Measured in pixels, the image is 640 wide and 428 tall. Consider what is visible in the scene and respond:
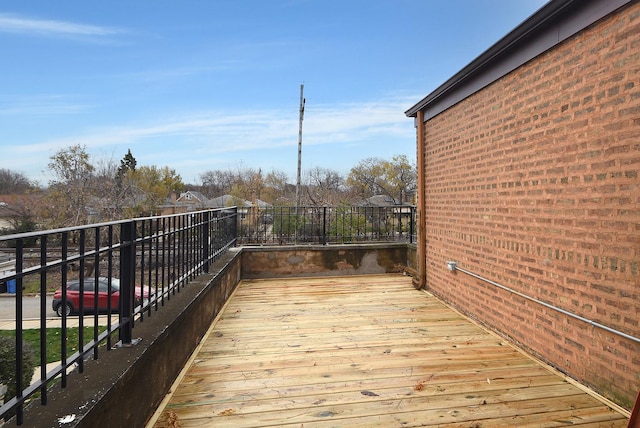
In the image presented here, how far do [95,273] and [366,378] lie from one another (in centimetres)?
205

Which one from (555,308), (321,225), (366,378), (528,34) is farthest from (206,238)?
(528,34)

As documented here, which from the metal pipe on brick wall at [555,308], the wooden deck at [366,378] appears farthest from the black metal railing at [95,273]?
the metal pipe on brick wall at [555,308]

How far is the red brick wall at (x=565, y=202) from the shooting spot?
241 centimetres

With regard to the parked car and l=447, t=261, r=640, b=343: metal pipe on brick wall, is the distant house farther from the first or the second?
l=447, t=261, r=640, b=343: metal pipe on brick wall

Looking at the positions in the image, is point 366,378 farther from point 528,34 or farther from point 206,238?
point 528,34

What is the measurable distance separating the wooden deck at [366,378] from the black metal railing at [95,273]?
657 millimetres

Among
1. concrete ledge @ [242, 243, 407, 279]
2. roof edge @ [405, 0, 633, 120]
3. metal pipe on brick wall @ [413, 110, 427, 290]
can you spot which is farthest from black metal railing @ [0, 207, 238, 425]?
roof edge @ [405, 0, 633, 120]

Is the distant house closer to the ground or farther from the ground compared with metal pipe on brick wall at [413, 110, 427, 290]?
farther from the ground

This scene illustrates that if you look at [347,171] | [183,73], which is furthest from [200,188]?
[183,73]

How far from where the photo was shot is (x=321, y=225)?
7613mm

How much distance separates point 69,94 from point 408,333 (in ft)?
119

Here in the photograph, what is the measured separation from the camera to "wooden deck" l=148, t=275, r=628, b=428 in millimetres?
2281

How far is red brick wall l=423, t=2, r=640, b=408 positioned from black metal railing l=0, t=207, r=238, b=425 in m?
3.14

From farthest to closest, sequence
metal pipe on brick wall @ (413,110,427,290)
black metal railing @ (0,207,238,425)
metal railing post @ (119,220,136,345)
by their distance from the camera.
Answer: metal pipe on brick wall @ (413,110,427,290)
metal railing post @ (119,220,136,345)
black metal railing @ (0,207,238,425)
